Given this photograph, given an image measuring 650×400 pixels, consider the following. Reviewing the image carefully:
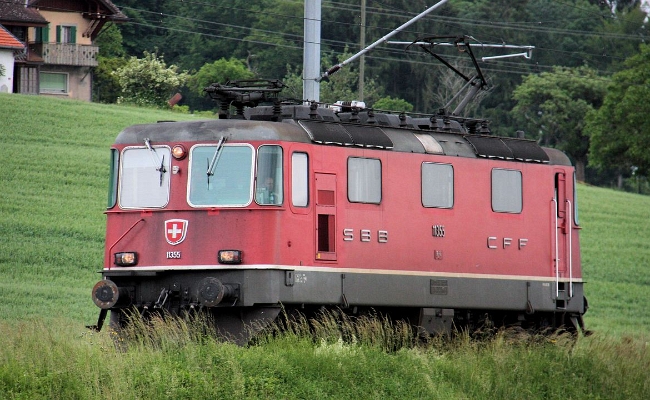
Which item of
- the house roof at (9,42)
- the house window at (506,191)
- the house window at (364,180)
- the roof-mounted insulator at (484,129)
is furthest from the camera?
the house roof at (9,42)

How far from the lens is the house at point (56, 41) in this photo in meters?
59.8

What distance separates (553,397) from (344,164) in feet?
15.1

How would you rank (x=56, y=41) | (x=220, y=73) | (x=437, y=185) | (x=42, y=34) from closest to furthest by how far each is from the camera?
(x=437, y=185) < (x=220, y=73) < (x=42, y=34) < (x=56, y=41)

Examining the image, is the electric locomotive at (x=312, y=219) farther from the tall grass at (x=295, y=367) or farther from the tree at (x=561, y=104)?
the tree at (x=561, y=104)

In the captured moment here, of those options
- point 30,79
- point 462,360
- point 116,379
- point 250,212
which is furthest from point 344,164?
point 30,79

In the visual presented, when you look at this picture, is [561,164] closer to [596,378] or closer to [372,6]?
[596,378]

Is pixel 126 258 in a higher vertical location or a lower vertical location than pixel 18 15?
lower

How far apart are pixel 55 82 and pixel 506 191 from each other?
44.5 m

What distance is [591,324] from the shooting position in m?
33.6

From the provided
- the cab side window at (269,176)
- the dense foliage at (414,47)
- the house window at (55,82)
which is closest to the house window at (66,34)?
the house window at (55,82)

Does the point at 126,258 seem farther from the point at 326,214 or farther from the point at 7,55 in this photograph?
the point at 7,55

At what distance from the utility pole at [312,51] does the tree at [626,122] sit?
114 feet

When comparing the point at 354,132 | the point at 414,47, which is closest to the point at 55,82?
the point at 414,47

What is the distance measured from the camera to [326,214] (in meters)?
18.4
